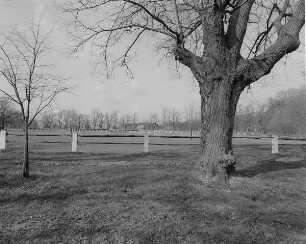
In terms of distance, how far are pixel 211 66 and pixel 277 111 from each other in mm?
76880

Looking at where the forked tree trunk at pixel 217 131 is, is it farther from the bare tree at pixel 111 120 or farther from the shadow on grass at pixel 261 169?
the bare tree at pixel 111 120

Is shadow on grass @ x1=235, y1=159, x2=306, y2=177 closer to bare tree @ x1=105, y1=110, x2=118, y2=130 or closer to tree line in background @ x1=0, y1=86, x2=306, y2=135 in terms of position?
tree line in background @ x1=0, y1=86, x2=306, y2=135

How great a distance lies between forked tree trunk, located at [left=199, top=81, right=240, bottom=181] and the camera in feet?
22.3

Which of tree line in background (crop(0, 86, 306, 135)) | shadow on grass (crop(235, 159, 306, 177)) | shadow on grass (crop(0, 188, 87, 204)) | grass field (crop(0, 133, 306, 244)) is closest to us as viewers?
grass field (crop(0, 133, 306, 244))

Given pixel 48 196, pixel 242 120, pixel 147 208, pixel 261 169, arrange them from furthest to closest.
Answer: pixel 242 120, pixel 261 169, pixel 48 196, pixel 147 208

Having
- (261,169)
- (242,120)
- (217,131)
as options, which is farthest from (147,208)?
(242,120)

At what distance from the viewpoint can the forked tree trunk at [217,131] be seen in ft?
22.3

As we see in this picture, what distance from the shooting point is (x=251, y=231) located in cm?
403

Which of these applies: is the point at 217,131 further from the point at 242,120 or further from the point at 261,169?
the point at 242,120

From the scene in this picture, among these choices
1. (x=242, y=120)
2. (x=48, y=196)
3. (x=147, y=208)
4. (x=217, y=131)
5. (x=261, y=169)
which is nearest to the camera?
(x=147, y=208)

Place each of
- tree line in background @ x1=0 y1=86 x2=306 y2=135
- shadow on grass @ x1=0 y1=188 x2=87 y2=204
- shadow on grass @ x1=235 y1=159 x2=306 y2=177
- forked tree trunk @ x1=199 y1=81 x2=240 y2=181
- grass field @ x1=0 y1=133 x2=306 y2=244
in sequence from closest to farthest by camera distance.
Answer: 1. grass field @ x1=0 y1=133 x2=306 y2=244
2. shadow on grass @ x1=0 y1=188 x2=87 y2=204
3. forked tree trunk @ x1=199 y1=81 x2=240 y2=181
4. shadow on grass @ x1=235 y1=159 x2=306 y2=177
5. tree line in background @ x1=0 y1=86 x2=306 y2=135

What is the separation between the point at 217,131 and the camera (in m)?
6.83

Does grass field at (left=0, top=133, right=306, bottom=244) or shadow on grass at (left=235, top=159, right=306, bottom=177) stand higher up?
shadow on grass at (left=235, top=159, right=306, bottom=177)

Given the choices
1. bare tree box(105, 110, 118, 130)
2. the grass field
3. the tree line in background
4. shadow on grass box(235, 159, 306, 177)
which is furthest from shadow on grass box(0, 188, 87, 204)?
bare tree box(105, 110, 118, 130)
